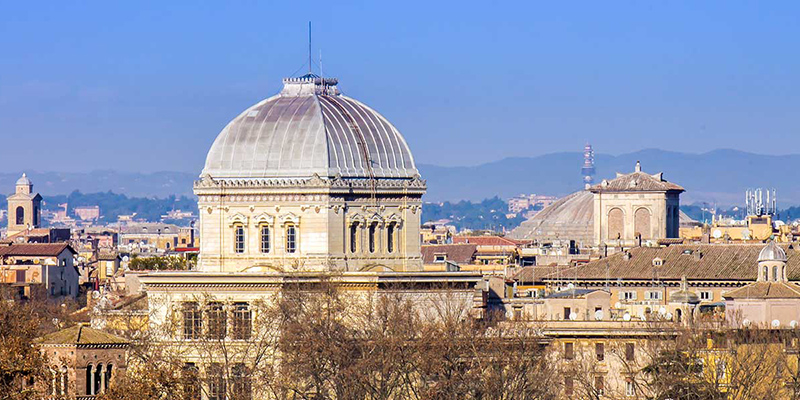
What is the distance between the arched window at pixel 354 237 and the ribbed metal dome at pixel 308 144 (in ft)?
4.47

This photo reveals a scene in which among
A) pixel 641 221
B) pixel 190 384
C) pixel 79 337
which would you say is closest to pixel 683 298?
→ pixel 79 337

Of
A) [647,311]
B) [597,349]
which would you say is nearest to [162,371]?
[597,349]

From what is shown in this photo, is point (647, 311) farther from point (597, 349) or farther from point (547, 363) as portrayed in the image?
point (547, 363)

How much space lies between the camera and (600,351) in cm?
7819

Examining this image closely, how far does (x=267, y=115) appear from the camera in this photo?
75.9m

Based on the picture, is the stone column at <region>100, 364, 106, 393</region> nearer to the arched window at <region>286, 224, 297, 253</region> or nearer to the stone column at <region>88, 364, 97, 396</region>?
the stone column at <region>88, 364, 97, 396</region>

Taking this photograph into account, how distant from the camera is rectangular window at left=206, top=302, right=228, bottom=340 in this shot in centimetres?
7331

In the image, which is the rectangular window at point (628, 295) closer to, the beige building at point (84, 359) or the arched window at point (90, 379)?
the beige building at point (84, 359)

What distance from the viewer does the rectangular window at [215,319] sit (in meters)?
73.3

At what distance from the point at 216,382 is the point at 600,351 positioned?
1262cm

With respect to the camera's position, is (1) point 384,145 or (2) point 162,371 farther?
(1) point 384,145

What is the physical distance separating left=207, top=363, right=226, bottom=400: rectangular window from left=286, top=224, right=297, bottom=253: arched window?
4279mm

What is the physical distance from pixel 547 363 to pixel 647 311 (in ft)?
54.8

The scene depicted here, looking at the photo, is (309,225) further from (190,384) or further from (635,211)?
(635,211)
